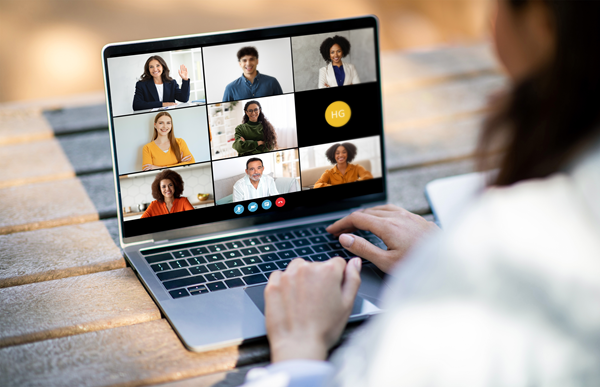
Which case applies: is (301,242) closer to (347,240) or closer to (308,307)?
(347,240)

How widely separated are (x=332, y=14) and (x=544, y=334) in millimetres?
3930

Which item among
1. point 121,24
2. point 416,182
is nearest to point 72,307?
point 416,182

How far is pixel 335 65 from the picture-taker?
93 centimetres

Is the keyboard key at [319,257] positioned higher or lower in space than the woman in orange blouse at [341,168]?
lower

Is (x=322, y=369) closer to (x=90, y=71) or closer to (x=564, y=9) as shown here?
(x=564, y=9)

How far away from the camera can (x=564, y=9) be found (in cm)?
37

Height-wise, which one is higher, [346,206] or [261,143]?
[261,143]

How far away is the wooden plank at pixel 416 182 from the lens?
104 cm

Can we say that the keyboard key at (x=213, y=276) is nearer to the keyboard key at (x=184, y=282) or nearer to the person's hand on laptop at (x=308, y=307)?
the keyboard key at (x=184, y=282)

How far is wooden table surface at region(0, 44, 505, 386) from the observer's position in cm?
61

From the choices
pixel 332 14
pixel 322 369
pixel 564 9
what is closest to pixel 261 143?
pixel 322 369

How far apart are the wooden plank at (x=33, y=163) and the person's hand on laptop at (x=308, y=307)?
0.70 metres

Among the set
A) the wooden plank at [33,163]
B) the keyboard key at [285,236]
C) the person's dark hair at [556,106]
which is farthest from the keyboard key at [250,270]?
the wooden plank at [33,163]

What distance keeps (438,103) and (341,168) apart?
64cm
